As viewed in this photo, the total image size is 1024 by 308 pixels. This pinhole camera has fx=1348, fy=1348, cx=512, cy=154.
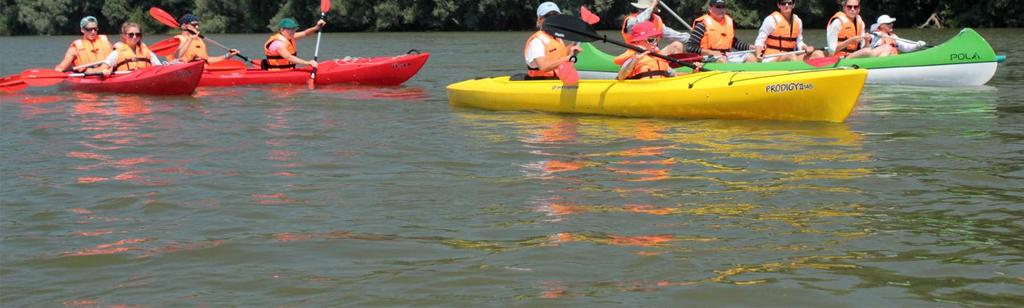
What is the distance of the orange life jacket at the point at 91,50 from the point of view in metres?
13.6

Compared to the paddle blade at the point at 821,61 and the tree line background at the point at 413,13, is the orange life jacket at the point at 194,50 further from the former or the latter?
the tree line background at the point at 413,13

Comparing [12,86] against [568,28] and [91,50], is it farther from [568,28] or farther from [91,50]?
[568,28]

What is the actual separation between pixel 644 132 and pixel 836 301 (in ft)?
15.5

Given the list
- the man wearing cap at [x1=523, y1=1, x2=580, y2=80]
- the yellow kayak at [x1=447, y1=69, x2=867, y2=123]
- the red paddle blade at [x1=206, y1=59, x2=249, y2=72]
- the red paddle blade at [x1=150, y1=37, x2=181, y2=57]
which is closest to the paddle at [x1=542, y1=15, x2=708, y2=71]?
the man wearing cap at [x1=523, y1=1, x2=580, y2=80]

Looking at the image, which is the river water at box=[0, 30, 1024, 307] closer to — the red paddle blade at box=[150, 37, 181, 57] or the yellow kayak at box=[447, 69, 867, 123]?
the yellow kayak at box=[447, 69, 867, 123]

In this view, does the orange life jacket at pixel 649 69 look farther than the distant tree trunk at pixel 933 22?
No

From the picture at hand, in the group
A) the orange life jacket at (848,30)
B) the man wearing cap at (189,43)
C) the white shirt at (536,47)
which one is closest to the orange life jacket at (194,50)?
the man wearing cap at (189,43)

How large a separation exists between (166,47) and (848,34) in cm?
748

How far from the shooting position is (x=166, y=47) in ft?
49.9

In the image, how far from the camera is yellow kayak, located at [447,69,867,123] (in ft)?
30.1

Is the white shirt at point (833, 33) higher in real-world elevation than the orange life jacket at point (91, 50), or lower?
higher

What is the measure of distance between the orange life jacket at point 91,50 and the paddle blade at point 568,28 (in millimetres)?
5572

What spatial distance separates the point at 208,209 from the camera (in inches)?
251

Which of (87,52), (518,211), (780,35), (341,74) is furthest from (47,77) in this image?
(518,211)
